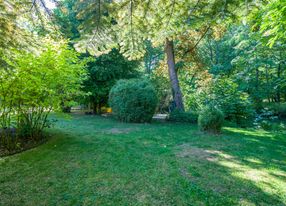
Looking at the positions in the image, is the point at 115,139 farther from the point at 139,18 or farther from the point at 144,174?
the point at 139,18

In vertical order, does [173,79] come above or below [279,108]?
above

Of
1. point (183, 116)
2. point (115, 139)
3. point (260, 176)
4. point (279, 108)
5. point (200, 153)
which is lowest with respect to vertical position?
point (260, 176)

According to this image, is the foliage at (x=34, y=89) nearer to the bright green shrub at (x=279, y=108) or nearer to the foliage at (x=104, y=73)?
the foliage at (x=104, y=73)

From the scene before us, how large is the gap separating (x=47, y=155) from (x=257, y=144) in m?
5.33

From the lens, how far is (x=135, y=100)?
823 centimetres

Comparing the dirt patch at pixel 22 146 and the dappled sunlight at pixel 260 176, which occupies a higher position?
the dirt patch at pixel 22 146

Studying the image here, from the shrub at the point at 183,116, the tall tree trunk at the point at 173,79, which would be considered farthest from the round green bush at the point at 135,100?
the tall tree trunk at the point at 173,79

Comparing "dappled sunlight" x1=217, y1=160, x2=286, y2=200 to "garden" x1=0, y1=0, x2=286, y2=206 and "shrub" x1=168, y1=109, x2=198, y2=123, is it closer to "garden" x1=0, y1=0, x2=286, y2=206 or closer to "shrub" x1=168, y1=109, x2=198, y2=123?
"garden" x1=0, y1=0, x2=286, y2=206

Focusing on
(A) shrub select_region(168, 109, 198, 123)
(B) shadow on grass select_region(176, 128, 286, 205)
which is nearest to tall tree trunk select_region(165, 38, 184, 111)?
(A) shrub select_region(168, 109, 198, 123)

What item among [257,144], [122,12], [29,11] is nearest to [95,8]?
[122,12]

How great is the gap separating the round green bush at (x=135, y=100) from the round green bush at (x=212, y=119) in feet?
8.84

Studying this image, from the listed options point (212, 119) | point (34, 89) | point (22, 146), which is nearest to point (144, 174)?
point (34, 89)

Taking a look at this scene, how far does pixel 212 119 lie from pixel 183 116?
307 cm

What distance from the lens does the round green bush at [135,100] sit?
325 inches
